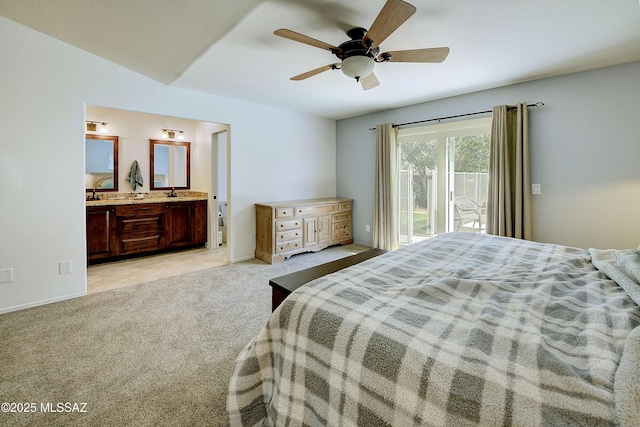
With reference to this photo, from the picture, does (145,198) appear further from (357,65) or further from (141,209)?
(357,65)

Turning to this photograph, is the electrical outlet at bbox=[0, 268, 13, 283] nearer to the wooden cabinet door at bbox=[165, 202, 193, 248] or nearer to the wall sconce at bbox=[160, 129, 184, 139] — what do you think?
the wooden cabinet door at bbox=[165, 202, 193, 248]

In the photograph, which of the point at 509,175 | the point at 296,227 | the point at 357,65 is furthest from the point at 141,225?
the point at 509,175

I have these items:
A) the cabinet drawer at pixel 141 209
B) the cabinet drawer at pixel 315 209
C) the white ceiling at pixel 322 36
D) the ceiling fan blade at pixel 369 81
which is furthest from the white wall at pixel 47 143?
the ceiling fan blade at pixel 369 81

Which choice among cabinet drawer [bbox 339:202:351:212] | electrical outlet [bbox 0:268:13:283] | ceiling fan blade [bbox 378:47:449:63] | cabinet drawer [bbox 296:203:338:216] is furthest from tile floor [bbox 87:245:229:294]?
ceiling fan blade [bbox 378:47:449:63]

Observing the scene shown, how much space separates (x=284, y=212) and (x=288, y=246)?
52cm

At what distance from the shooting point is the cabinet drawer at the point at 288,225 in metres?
4.27

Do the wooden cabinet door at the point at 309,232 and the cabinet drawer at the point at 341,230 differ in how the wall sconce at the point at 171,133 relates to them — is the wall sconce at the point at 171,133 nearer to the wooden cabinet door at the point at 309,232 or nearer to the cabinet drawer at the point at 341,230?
the wooden cabinet door at the point at 309,232

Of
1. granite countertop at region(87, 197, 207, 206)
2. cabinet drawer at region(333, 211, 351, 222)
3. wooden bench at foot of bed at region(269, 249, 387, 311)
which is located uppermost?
granite countertop at region(87, 197, 207, 206)

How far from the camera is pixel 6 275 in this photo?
2672mm

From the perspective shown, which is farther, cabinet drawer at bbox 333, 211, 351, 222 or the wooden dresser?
cabinet drawer at bbox 333, 211, 351, 222

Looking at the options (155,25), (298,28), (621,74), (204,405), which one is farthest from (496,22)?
(204,405)

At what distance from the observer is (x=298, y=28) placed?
2262 mm

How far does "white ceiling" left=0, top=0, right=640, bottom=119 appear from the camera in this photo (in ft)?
6.62

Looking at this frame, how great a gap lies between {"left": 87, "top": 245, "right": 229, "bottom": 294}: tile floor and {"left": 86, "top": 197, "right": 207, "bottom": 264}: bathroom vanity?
174 mm
